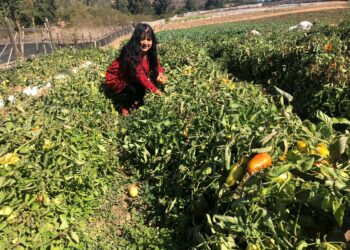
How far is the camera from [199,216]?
2.53 meters

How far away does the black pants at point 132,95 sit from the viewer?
16.6 ft

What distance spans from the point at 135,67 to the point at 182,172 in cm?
237

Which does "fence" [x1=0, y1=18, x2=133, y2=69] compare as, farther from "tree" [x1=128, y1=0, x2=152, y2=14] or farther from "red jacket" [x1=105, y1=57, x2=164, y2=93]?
"tree" [x1=128, y1=0, x2=152, y2=14]

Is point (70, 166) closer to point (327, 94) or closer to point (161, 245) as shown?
point (161, 245)

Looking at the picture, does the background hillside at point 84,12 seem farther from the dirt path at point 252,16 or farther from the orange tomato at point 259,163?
the orange tomato at point 259,163

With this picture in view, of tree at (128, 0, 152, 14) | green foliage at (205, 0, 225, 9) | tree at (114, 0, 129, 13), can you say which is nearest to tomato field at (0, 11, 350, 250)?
tree at (128, 0, 152, 14)

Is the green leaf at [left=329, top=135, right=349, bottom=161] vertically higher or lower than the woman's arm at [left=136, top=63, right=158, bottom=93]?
higher

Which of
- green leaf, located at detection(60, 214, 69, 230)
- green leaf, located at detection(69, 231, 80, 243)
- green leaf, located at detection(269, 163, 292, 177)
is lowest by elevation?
green leaf, located at detection(69, 231, 80, 243)

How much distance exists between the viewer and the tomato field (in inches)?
64.7

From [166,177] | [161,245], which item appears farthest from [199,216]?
[166,177]

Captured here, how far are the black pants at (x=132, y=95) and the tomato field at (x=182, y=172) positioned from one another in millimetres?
804

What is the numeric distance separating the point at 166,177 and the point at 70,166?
850 mm

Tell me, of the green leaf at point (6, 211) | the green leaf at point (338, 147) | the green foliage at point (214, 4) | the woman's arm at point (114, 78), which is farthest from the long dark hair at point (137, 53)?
the green foliage at point (214, 4)

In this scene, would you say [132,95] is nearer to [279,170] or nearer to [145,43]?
[145,43]
